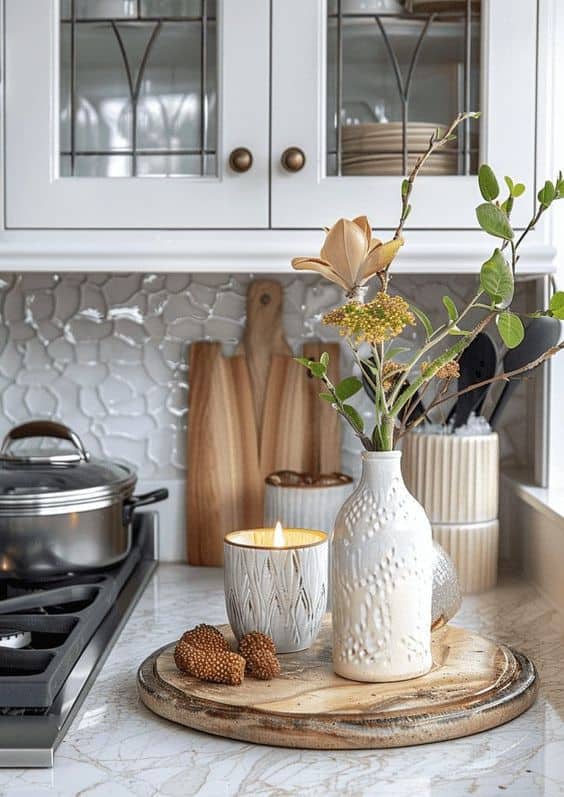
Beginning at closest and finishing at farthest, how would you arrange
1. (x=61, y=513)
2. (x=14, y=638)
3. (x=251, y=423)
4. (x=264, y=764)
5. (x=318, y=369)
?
(x=264, y=764)
(x=318, y=369)
(x=14, y=638)
(x=61, y=513)
(x=251, y=423)

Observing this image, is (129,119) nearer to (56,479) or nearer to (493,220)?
(56,479)

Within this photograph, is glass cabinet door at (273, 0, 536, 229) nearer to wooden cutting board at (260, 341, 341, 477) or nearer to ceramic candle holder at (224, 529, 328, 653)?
wooden cutting board at (260, 341, 341, 477)

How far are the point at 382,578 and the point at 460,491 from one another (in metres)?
0.54

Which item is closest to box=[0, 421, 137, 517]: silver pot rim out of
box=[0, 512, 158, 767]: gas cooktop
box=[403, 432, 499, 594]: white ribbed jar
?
box=[0, 512, 158, 767]: gas cooktop

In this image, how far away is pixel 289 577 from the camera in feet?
3.70

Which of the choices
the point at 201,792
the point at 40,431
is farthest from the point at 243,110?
the point at 201,792

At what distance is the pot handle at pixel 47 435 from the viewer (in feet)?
4.95

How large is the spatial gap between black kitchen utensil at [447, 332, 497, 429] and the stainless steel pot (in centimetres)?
49

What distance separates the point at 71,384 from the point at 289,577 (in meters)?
0.81

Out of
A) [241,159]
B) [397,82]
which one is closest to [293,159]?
[241,159]

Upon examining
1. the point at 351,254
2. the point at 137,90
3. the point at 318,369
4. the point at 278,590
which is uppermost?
the point at 137,90

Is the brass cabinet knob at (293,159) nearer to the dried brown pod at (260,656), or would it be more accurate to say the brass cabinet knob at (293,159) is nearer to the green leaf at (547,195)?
the green leaf at (547,195)

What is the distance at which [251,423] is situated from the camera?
1761 mm

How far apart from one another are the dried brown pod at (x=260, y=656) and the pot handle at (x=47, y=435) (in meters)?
0.53
